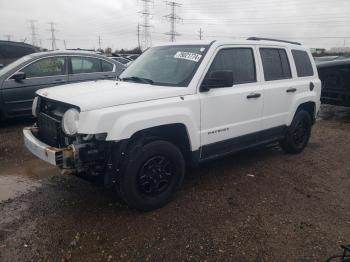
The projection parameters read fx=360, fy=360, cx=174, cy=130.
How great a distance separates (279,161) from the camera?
5680mm

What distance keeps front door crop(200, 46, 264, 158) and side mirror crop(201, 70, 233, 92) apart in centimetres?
7

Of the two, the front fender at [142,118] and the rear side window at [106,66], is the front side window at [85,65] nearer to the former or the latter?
the rear side window at [106,66]

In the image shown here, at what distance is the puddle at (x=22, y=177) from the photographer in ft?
14.6

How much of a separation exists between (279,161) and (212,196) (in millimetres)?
1866

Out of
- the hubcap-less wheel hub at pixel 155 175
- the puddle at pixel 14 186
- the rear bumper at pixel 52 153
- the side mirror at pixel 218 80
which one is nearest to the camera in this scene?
the rear bumper at pixel 52 153

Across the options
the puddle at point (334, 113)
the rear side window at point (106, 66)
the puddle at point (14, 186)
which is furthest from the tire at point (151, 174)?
the puddle at point (334, 113)

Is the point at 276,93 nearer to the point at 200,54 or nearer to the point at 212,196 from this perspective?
the point at 200,54

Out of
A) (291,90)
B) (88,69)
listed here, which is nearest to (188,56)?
(291,90)

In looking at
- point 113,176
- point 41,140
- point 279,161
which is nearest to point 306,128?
point 279,161

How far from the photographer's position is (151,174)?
3.77 meters

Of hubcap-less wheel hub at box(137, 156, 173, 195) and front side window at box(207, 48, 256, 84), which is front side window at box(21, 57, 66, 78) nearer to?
front side window at box(207, 48, 256, 84)

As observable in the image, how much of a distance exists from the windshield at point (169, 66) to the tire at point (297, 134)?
7.39 ft

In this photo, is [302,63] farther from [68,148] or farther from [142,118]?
[68,148]

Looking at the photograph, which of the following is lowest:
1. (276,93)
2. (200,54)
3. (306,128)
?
(306,128)
